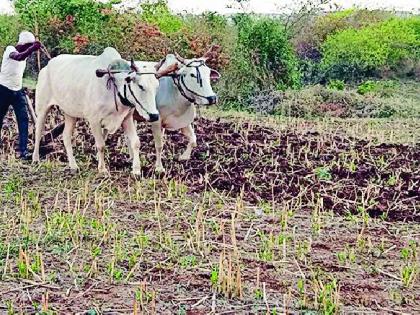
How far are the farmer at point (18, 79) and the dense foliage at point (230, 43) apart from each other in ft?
23.2

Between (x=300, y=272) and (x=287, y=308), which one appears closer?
(x=287, y=308)

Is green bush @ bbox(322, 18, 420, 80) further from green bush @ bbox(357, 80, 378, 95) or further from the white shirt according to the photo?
the white shirt

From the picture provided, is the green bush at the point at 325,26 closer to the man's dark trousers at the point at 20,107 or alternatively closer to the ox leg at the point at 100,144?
the man's dark trousers at the point at 20,107

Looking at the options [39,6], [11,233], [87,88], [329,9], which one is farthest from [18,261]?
[329,9]

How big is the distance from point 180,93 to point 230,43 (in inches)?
358

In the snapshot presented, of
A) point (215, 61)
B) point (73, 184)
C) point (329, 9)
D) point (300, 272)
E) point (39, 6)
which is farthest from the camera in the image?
point (329, 9)

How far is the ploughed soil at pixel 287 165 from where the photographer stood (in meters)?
6.62

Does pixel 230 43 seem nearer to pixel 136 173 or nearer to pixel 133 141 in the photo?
pixel 133 141

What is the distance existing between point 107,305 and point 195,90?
12.5ft

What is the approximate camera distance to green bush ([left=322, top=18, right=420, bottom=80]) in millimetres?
19625

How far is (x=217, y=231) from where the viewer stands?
554 cm

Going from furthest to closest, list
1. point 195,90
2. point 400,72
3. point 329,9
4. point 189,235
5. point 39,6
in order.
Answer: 1. point 329,9
2. point 400,72
3. point 39,6
4. point 195,90
5. point 189,235

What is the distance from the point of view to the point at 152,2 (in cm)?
2055

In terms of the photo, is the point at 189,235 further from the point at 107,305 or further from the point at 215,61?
the point at 215,61
